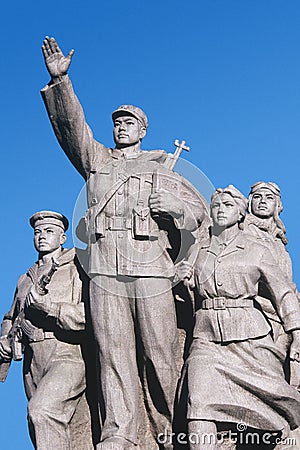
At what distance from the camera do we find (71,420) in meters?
10.7

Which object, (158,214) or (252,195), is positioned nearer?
(158,214)

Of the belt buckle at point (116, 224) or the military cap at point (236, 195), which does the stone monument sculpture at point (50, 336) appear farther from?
the military cap at point (236, 195)

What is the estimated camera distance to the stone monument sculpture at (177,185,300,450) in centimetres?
1004

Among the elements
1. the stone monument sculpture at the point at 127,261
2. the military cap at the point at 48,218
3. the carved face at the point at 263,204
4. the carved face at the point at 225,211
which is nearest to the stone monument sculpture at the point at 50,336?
the military cap at the point at 48,218

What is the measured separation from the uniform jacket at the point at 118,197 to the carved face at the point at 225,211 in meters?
0.27

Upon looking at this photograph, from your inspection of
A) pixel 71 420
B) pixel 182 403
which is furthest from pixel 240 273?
pixel 71 420

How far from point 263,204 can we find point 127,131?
1.62 m

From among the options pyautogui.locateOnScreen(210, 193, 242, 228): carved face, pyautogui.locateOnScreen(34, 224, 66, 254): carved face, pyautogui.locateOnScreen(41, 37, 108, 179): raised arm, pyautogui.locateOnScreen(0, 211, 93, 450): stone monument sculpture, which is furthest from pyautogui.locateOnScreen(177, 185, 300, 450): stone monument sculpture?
pyautogui.locateOnScreen(34, 224, 66, 254): carved face

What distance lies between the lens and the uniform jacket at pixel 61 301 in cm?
1079

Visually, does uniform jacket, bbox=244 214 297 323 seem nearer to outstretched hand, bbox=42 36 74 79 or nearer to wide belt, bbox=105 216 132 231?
wide belt, bbox=105 216 132 231

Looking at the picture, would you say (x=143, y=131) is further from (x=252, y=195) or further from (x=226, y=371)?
(x=226, y=371)

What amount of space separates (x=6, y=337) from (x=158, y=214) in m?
2.06

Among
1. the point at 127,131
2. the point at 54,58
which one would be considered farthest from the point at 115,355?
the point at 54,58

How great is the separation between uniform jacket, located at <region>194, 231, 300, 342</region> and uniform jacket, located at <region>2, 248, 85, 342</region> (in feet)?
4.08
